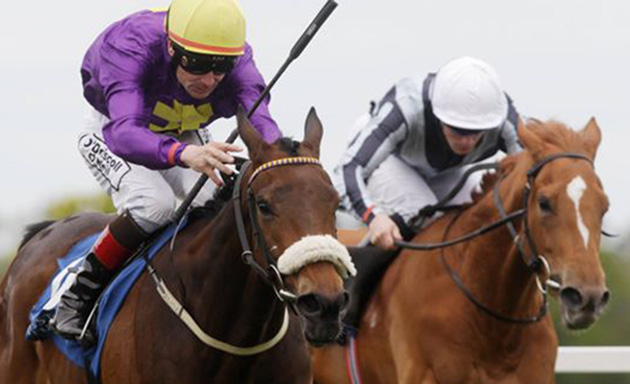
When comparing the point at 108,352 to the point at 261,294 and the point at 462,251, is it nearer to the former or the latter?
the point at 261,294

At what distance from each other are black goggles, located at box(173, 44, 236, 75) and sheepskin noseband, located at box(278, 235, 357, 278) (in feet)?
4.03

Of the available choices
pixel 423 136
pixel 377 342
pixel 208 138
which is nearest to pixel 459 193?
pixel 423 136

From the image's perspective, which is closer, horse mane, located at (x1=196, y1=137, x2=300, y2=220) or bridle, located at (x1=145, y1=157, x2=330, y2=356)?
bridle, located at (x1=145, y1=157, x2=330, y2=356)

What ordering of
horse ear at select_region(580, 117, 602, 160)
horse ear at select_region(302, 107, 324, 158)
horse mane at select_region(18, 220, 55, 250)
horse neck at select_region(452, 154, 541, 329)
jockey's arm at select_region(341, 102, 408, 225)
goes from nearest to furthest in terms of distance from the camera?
horse ear at select_region(302, 107, 324, 158)
horse ear at select_region(580, 117, 602, 160)
horse neck at select_region(452, 154, 541, 329)
jockey's arm at select_region(341, 102, 408, 225)
horse mane at select_region(18, 220, 55, 250)

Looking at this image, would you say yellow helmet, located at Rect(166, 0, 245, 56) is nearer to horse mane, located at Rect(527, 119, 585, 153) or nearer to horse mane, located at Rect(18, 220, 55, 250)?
horse mane, located at Rect(527, 119, 585, 153)

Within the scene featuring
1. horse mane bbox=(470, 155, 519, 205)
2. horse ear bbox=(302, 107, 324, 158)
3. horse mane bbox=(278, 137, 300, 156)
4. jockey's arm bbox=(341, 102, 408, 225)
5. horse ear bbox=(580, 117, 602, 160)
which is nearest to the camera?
horse mane bbox=(278, 137, 300, 156)

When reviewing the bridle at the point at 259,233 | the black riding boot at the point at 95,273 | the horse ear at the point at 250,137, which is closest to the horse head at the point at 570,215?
the bridle at the point at 259,233

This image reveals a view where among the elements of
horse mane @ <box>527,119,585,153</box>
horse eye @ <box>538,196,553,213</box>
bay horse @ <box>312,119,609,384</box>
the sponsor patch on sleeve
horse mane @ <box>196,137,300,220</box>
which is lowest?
bay horse @ <box>312,119,609,384</box>

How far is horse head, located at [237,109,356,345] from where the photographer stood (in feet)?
18.7

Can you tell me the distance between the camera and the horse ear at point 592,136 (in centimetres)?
754

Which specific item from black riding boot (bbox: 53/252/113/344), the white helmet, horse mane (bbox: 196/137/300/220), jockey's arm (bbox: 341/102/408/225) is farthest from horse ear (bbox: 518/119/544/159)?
black riding boot (bbox: 53/252/113/344)

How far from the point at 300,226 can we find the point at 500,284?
2.37 metres

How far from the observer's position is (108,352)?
6.90 meters

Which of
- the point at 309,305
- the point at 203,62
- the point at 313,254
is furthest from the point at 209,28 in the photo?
the point at 309,305
